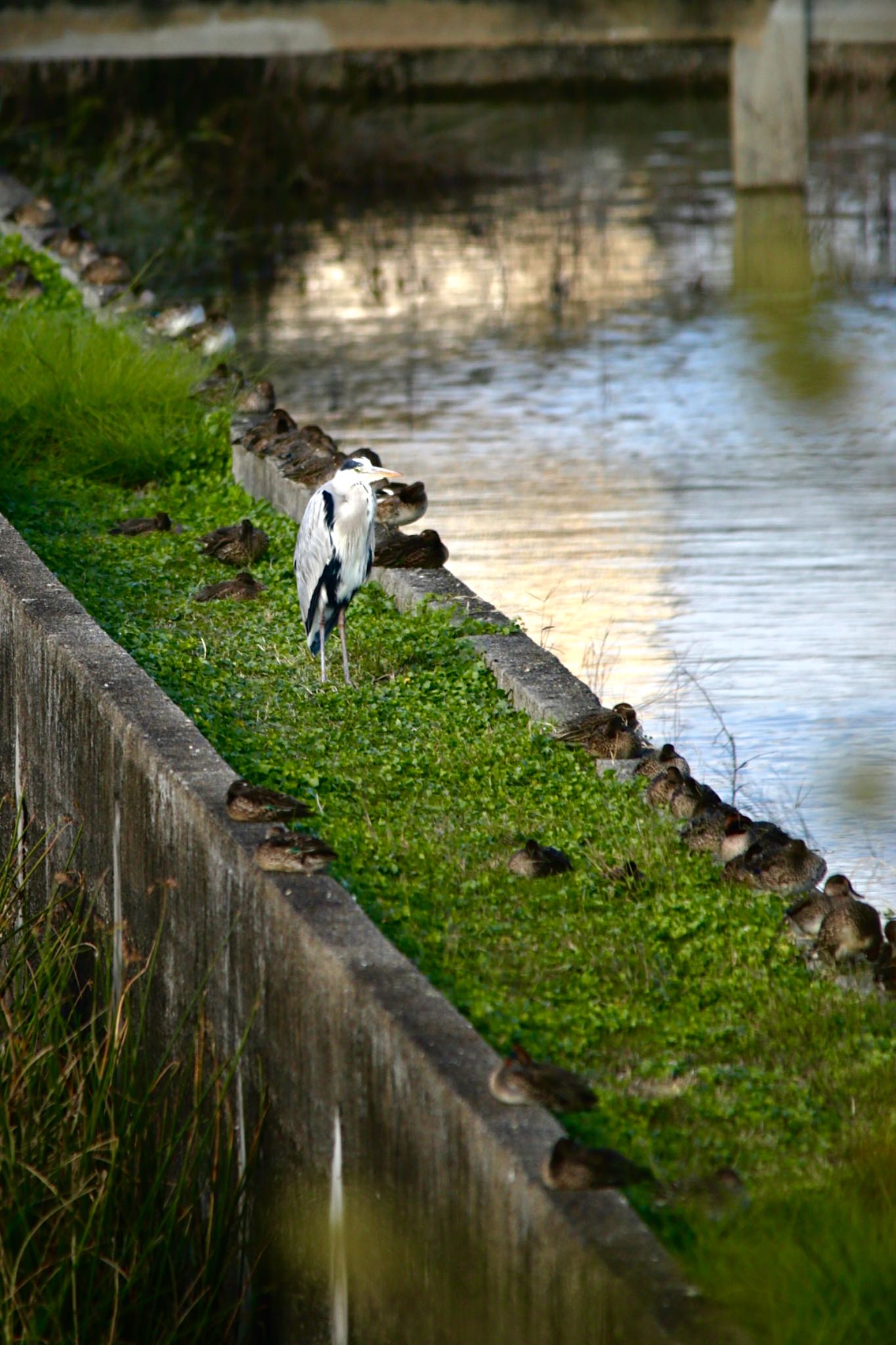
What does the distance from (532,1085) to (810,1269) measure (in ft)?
2.10

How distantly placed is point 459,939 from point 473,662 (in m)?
2.01

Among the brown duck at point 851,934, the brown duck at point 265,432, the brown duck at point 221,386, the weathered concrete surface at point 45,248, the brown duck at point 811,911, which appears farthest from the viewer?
the weathered concrete surface at point 45,248

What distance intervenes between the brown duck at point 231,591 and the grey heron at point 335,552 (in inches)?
32.6

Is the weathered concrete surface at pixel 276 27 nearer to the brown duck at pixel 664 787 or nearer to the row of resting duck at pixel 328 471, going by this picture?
the row of resting duck at pixel 328 471

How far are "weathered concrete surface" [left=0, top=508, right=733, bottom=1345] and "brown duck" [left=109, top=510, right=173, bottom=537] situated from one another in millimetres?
2121

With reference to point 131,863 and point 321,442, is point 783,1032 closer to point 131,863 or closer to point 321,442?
point 131,863

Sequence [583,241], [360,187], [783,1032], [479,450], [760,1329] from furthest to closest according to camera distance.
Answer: [360,187] → [583,241] → [479,450] → [783,1032] → [760,1329]

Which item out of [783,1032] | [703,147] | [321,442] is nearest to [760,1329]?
[783,1032]

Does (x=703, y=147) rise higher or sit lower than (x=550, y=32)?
lower

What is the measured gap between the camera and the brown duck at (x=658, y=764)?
572 cm

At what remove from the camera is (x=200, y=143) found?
75.0 feet

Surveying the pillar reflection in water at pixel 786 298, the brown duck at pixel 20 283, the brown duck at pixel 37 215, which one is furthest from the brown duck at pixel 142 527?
the brown duck at pixel 37 215

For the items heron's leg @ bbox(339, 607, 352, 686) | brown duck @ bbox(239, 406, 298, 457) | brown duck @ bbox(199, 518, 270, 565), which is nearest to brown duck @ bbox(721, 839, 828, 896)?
heron's leg @ bbox(339, 607, 352, 686)

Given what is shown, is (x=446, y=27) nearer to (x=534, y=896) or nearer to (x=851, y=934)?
(x=534, y=896)
